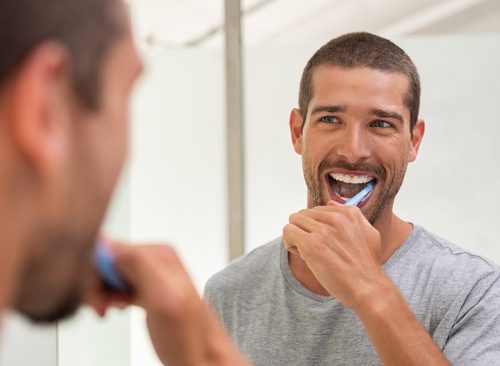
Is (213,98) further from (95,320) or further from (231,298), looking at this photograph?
(231,298)

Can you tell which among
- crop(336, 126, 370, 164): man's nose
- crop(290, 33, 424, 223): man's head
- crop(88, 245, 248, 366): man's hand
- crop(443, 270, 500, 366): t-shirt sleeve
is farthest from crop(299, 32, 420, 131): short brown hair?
crop(88, 245, 248, 366): man's hand

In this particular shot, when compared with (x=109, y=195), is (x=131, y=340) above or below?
below

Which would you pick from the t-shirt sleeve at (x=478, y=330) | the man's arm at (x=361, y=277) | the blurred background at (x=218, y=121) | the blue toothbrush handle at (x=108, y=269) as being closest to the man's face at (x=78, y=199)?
the blue toothbrush handle at (x=108, y=269)

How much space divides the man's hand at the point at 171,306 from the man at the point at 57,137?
0.54 feet

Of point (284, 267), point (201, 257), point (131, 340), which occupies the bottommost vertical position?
point (131, 340)

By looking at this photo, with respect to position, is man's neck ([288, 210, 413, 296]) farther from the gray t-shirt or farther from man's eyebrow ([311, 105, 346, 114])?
man's eyebrow ([311, 105, 346, 114])

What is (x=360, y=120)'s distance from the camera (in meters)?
1.16

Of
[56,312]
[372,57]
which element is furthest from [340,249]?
[56,312]

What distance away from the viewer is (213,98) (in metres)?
2.05

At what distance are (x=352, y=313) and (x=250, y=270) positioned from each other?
0.72 feet

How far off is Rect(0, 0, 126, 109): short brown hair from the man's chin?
115mm

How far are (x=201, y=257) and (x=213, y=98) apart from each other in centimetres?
45

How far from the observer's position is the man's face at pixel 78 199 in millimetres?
403

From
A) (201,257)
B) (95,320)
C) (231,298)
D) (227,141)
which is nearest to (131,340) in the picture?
(95,320)
